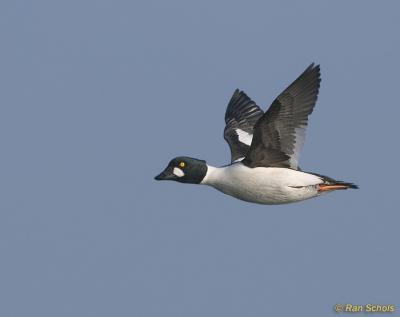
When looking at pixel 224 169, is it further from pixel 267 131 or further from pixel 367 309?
pixel 367 309

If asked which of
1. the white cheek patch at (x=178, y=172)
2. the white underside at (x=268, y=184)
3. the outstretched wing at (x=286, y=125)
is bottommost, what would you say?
the white underside at (x=268, y=184)

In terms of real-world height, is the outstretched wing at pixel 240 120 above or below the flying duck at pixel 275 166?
above

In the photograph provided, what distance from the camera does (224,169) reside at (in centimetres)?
1448

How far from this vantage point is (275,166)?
1418 cm

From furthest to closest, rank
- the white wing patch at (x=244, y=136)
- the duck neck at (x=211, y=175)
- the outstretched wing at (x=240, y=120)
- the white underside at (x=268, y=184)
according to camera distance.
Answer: the white wing patch at (x=244, y=136), the outstretched wing at (x=240, y=120), the duck neck at (x=211, y=175), the white underside at (x=268, y=184)

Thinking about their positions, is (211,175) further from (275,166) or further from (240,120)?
(240,120)

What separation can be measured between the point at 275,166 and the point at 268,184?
1.29 ft

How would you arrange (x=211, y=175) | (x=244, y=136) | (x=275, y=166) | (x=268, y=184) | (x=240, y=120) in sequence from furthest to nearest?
(x=240, y=120) → (x=244, y=136) → (x=211, y=175) → (x=275, y=166) → (x=268, y=184)

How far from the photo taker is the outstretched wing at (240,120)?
16.5 metres

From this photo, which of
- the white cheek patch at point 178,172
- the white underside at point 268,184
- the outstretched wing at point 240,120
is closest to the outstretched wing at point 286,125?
the white underside at point 268,184

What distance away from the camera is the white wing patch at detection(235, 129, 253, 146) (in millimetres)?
16625

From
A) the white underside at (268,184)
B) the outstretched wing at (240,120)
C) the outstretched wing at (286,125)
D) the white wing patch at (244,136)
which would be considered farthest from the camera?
the white wing patch at (244,136)

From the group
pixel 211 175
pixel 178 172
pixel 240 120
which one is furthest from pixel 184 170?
pixel 240 120

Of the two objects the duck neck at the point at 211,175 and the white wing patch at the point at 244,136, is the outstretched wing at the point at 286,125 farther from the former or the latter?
the white wing patch at the point at 244,136
